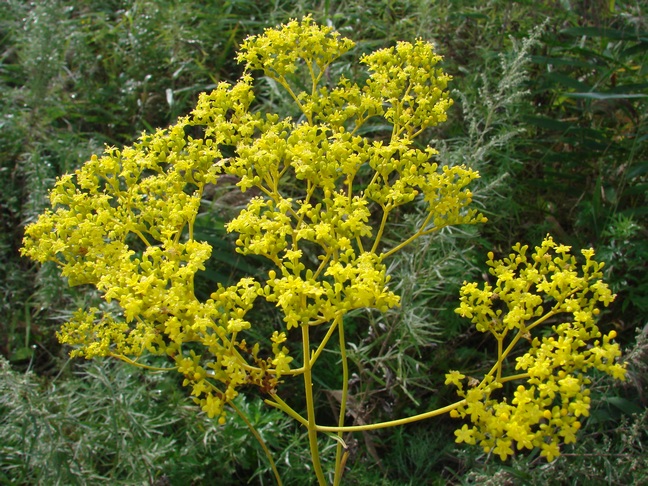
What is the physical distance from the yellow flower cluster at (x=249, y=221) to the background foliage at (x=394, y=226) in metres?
0.66

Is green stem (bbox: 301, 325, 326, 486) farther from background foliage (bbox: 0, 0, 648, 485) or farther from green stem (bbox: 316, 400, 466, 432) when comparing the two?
background foliage (bbox: 0, 0, 648, 485)

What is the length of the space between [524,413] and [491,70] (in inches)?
76.5

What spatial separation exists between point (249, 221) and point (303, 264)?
19 centimetres

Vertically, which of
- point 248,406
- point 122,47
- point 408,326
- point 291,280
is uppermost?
point 291,280

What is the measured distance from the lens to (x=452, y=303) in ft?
9.12

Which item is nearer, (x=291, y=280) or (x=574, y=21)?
(x=291, y=280)

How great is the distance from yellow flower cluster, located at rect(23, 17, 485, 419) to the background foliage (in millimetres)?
662

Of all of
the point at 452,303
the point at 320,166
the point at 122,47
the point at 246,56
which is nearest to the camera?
the point at 320,166

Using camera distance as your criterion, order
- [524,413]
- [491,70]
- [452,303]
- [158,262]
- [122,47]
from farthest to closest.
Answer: [122,47] < [491,70] < [452,303] < [158,262] < [524,413]

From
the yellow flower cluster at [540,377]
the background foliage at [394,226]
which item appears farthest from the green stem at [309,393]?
the background foliage at [394,226]

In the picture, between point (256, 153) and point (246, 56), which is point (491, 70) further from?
point (256, 153)

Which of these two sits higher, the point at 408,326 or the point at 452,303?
the point at 408,326

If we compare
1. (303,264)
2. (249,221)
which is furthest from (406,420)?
(249,221)

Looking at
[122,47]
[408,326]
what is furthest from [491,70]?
[122,47]
